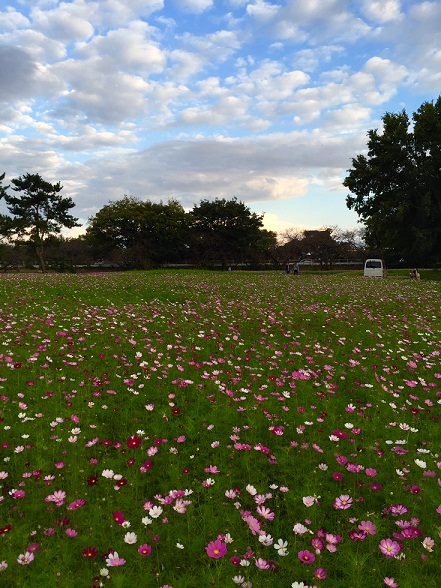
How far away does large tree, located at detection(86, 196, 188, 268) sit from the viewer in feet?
219

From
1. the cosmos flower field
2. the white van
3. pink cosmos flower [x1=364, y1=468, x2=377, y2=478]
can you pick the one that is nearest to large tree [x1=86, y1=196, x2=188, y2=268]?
the white van

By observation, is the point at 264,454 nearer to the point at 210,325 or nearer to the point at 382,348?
the point at 382,348

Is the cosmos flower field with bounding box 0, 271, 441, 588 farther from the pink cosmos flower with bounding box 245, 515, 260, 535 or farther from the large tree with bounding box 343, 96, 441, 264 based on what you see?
the large tree with bounding box 343, 96, 441, 264

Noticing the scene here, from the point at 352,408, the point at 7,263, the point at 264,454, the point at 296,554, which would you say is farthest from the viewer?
the point at 7,263

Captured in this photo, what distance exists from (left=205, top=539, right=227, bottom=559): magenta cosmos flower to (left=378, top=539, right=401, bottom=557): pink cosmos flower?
1.33 m

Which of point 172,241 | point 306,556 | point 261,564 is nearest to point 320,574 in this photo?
point 306,556

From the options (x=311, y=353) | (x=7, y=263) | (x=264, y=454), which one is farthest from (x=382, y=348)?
(x=7, y=263)

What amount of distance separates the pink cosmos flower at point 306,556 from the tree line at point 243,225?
123 feet

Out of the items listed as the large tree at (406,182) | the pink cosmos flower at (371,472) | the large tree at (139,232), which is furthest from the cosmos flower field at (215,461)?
the large tree at (139,232)

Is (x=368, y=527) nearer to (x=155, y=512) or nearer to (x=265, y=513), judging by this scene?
(x=265, y=513)

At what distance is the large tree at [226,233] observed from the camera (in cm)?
6925

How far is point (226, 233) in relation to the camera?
69.9 metres

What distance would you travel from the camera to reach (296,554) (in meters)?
3.29

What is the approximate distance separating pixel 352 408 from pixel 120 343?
5.36m
